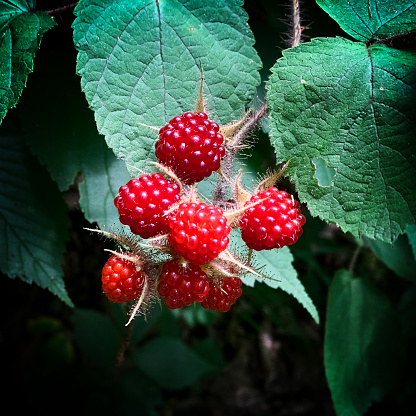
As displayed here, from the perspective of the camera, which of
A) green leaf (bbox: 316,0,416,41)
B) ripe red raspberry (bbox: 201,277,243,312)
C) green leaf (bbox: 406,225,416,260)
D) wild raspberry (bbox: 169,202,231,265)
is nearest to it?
wild raspberry (bbox: 169,202,231,265)

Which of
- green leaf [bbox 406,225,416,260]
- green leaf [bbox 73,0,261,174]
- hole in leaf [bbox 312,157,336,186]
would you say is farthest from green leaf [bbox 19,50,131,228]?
green leaf [bbox 406,225,416,260]

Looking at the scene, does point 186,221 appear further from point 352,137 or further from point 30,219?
point 30,219

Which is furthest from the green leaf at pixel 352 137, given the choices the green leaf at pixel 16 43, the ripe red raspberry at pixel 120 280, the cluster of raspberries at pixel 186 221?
the green leaf at pixel 16 43

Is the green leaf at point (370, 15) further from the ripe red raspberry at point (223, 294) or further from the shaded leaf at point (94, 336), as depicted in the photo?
the shaded leaf at point (94, 336)

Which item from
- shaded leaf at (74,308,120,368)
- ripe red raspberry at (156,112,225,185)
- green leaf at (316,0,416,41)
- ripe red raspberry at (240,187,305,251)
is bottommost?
shaded leaf at (74,308,120,368)

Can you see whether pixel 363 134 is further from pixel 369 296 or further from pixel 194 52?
pixel 369 296

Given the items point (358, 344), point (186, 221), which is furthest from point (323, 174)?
point (358, 344)

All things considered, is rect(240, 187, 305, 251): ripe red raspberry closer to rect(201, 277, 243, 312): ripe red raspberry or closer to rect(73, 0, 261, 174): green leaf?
rect(201, 277, 243, 312): ripe red raspberry
